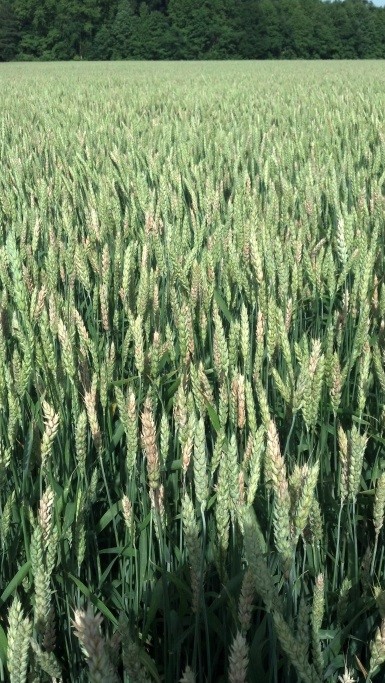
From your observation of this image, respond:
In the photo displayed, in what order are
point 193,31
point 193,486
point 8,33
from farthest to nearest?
point 193,31 → point 8,33 → point 193,486

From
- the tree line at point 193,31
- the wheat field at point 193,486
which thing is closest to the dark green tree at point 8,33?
the tree line at point 193,31

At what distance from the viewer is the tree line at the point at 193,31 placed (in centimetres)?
3684

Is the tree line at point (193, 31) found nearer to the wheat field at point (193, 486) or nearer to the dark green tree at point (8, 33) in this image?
the dark green tree at point (8, 33)

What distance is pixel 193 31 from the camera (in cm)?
3772

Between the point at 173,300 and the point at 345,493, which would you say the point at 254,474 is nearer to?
the point at 345,493

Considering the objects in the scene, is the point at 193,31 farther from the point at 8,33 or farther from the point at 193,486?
the point at 193,486

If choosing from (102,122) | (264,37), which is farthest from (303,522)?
(264,37)

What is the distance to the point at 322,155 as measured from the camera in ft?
10.9

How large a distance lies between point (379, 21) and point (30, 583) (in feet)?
142

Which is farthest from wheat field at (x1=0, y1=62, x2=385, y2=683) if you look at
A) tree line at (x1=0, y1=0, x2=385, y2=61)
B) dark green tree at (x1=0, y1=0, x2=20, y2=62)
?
dark green tree at (x1=0, y1=0, x2=20, y2=62)

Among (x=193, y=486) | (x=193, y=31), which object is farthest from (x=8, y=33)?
(x=193, y=486)

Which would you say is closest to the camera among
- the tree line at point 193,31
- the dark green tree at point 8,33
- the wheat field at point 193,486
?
the wheat field at point 193,486

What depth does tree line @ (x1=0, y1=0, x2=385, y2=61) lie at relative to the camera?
121 feet

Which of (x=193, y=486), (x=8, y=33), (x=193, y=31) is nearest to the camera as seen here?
(x=193, y=486)
